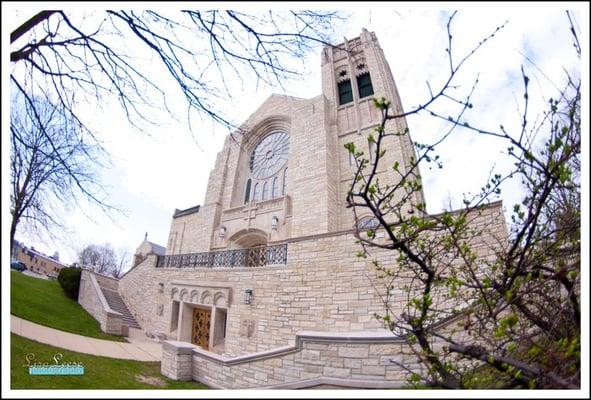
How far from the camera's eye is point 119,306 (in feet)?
17.4

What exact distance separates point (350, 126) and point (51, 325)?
6401 millimetres

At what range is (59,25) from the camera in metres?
2.39

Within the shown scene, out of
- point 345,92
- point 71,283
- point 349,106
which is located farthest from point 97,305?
point 345,92

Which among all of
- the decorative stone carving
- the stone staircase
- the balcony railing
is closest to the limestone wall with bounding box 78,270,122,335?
the stone staircase

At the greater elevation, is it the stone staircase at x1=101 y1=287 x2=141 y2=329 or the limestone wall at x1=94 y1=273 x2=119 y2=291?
the limestone wall at x1=94 y1=273 x2=119 y2=291

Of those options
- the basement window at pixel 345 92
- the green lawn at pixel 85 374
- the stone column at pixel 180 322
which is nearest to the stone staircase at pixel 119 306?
the stone column at pixel 180 322

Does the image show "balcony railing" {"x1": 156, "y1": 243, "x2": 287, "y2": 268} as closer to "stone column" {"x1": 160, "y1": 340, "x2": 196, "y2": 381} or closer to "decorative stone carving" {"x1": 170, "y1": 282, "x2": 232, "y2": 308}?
"decorative stone carving" {"x1": 170, "y1": 282, "x2": 232, "y2": 308}

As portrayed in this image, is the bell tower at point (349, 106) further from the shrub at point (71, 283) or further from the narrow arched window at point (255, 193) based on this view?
the shrub at point (71, 283)

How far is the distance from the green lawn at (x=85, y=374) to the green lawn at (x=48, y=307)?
0.57 metres

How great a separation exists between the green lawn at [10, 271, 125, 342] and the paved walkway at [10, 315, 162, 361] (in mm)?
154

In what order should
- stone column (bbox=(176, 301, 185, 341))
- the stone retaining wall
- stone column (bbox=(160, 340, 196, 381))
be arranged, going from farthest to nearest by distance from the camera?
stone column (bbox=(176, 301, 185, 341)), stone column (bbox=(160, 340, 196, 381)), the stone retaining wall

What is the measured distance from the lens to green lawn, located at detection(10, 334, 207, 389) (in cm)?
215

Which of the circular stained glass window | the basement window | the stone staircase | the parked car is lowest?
the stone staircase

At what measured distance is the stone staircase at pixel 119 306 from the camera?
4902mm
